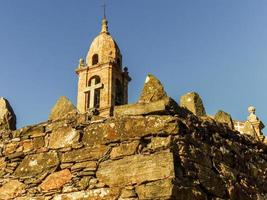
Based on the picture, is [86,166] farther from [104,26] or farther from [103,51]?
[104,26]

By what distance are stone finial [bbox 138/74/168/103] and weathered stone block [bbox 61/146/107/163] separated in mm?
676

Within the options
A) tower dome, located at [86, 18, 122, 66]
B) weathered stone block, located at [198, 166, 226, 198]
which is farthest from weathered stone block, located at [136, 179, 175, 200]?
tower dome, located at [86, 18, 122, 66]

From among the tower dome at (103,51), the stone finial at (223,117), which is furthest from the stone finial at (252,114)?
the tower dome at (103,51)

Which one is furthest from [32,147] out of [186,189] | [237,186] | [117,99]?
[117,99]

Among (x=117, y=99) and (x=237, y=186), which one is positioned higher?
(x=117, y=99)

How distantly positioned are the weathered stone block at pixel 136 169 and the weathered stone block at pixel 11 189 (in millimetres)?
932

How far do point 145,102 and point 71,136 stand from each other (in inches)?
33.3

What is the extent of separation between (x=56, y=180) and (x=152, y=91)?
133 centimetres

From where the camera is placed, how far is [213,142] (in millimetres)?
5441

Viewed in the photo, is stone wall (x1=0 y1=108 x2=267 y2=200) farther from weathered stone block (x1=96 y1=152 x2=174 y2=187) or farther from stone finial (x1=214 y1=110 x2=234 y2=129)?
stone finial (x1=214 y1=110 x2=234 y2=129)

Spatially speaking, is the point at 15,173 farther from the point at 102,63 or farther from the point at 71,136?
the point at 102,63

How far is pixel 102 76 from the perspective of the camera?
4078 centimetres

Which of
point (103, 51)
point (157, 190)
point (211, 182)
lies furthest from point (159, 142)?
point (103, 51)

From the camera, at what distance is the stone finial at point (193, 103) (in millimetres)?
6014
